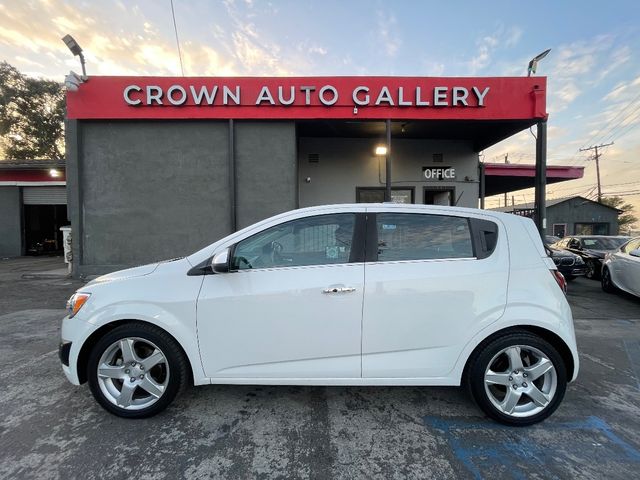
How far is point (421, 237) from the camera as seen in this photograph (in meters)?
2.63

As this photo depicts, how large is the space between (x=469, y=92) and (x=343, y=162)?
13.8ft

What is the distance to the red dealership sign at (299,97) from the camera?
812cm

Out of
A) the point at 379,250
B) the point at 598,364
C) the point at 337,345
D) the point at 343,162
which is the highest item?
the point at 343,162

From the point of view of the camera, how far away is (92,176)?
336 inches

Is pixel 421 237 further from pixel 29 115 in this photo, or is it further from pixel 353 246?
pixel 29 115

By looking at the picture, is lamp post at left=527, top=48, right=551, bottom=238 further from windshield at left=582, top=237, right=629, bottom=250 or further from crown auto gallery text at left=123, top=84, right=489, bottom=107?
windshield at left=582, top=237, right=629, bottom=250

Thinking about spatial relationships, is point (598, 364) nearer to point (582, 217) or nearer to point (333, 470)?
point (333, 470)

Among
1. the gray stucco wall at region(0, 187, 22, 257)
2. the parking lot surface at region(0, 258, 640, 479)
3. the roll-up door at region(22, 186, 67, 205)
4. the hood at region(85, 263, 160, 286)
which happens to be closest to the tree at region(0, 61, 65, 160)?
the gray stucco wall at region(0, 187, 22, 257)

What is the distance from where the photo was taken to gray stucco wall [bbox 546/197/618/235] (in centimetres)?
3170

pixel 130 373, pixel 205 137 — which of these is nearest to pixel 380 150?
pixel 205 137

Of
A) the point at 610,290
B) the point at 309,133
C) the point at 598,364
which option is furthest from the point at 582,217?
the point at 598,364

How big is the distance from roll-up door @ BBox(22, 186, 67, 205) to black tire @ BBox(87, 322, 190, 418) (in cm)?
1581

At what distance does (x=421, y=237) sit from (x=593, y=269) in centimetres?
1047

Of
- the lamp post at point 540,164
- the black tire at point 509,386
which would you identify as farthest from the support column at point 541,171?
the black tire at point 509,386
